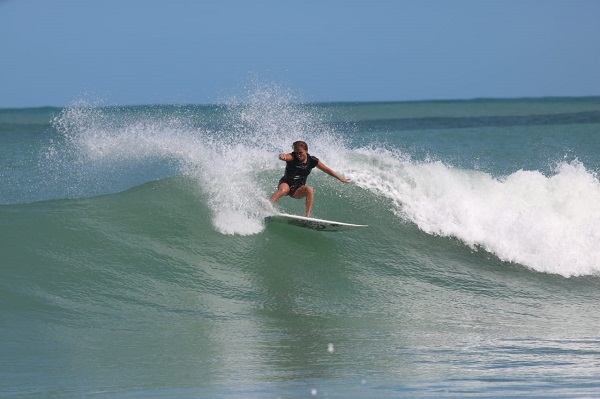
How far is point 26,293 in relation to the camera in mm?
9305

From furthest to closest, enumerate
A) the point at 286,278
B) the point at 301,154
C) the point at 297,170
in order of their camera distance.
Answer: the point at 297,170 < the point at 301,154 < the point at 286,278

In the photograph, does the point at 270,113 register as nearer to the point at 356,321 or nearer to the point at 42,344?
the point at 356,321

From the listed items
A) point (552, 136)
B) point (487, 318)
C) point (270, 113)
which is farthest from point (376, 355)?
point (552, 136)

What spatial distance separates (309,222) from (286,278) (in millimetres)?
971

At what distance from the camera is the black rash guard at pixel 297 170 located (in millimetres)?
11094

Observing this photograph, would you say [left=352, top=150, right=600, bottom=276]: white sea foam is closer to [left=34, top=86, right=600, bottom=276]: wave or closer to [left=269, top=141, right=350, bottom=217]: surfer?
[left=34, top=86, right=600, bottom=276]: wave

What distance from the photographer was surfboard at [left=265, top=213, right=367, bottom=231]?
1123 centimetres

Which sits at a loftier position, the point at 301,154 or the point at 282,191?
the point at 301,154

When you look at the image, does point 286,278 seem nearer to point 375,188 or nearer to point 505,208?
point 375,188

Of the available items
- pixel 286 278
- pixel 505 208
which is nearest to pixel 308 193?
pixel 286 278

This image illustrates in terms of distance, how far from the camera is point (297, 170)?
36.5 feet

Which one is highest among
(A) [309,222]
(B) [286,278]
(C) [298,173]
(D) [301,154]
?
(D) [301,154]

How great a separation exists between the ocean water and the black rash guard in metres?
0.67

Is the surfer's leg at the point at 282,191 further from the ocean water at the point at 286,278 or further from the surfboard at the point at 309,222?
the ocean water at the point at 286,278
